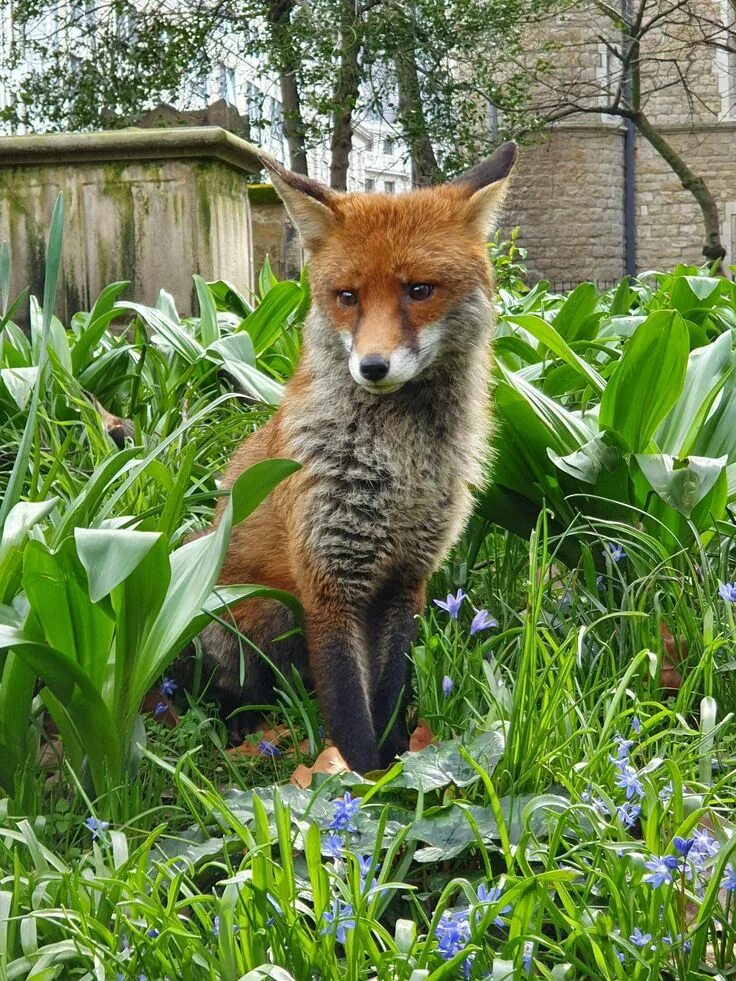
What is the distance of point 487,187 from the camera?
111 inches

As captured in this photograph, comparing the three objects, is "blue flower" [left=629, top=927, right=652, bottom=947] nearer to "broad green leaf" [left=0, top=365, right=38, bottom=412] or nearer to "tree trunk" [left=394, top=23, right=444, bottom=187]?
"broad green leaf" [left=0, top=365, right=38, bottom=412]

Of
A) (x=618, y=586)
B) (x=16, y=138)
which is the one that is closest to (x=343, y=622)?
(x=618, y=586)

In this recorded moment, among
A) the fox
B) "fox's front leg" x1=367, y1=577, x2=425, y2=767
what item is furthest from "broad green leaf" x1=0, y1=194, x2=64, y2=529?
"fox's front leg" x1=367, y1=577, x2=425, y2=767

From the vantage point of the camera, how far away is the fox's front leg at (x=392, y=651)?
9.02 ft

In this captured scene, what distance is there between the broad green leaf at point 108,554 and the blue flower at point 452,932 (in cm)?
77

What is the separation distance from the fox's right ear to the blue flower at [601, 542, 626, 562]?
1120 mm

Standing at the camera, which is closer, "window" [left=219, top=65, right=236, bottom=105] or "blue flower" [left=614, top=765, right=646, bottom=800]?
"blue flower" [left=614, top=765, right=646, bottom=800]

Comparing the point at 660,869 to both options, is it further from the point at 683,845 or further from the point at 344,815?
the point at 344,815

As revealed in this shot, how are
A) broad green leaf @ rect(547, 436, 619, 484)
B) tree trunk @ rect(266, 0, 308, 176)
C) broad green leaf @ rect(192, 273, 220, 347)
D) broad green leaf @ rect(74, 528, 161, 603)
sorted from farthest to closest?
tree trunk @ rect(266, 0, 308, 176)
broad green leaf @ rect(192, 273, 220, 347)
broad green leaf @ rect(547, 436, 619, 484)
broad green leaf @ rect(74, 528, 161, 603)

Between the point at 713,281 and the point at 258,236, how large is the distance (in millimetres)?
5788

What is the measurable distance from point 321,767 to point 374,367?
0.91 meters

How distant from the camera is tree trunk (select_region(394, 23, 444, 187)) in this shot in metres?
19.7

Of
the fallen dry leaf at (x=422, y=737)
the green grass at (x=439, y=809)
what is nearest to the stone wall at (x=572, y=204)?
the green grass at (x=439, y=809)

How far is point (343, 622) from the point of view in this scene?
268 cm
